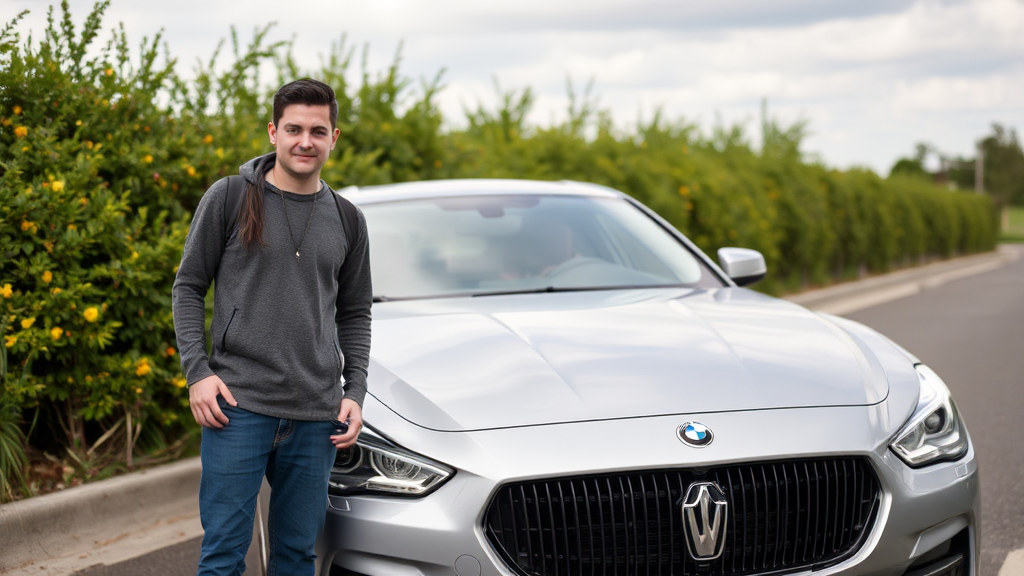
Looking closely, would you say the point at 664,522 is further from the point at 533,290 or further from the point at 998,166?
the point at 998,166

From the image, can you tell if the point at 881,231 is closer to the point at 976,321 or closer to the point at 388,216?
the point at 976,321

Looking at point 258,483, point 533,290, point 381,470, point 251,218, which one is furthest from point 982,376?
point 251,218

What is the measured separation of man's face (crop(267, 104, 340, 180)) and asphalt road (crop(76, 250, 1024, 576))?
212 cm

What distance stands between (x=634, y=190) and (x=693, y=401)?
378 inches

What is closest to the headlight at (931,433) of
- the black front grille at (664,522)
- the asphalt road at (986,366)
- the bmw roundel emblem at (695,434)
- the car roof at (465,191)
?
the black front grille at (664,522)

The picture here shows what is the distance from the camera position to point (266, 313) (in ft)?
8.54

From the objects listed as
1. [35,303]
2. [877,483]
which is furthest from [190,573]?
[877,483]

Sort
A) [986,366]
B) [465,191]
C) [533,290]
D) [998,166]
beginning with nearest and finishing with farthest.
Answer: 1. [533,290]
2. [465,191]
3. [986,366]
4. [998,166]

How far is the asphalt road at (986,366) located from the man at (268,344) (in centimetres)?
265

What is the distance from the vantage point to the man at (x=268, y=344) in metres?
2.59

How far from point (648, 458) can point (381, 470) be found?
66 centimetres

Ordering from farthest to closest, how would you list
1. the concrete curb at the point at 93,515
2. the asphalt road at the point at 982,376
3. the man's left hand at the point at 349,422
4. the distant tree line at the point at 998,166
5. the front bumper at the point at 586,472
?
1. the distant tree line at the point at 998,166
2. the asphalt road at the point at 982,376
3. the concrete curb at the point at 93,515
4. the man's left hand at the point at 349,422
5. the front bumper at the point at 586,472

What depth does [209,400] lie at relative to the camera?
2527mm

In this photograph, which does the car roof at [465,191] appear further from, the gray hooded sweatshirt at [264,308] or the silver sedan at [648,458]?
the gray hooded sweatshirt at [264,308]
